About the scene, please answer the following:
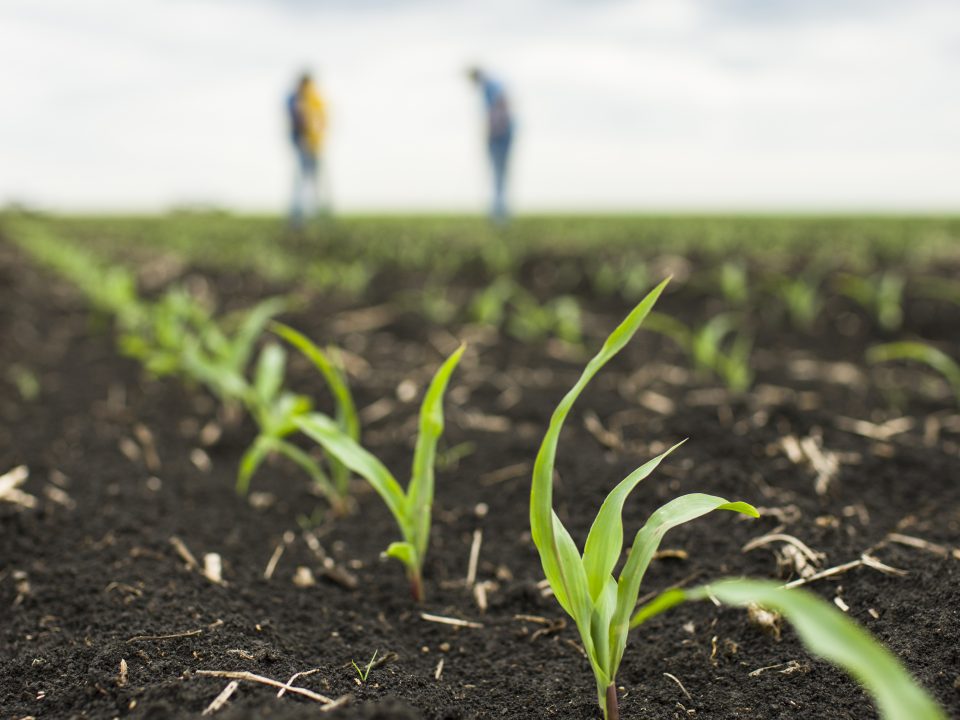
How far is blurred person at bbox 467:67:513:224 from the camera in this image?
1227cm

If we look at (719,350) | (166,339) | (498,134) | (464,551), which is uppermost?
(498,134)

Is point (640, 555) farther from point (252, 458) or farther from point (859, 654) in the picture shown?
point (252, 458)

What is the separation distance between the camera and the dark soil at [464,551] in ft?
4.71

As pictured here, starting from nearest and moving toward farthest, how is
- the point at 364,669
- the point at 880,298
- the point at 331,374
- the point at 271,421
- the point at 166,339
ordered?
1. the point at 364,669
2. the point at 331,374
3. the point at 271,421
4. the point at 166,339
5. the point at 880,298

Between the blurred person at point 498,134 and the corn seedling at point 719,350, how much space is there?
7.65m

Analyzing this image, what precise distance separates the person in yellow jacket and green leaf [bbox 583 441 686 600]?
1171cm

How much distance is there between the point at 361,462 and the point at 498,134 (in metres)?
11.2

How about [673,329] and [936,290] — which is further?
A: [936,290]

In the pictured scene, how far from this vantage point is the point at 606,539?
4.10 ft

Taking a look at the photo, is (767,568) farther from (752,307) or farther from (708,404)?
(752,307)

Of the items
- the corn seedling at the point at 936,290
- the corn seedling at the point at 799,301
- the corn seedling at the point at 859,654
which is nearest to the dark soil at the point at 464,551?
the corn seedling at the point at 859,654

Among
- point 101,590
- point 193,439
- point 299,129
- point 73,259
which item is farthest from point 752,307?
point 299,129

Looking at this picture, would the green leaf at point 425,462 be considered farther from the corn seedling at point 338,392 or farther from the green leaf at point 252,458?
the green leaf at point 252,458

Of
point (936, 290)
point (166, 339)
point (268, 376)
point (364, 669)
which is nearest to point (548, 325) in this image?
point (166, 339)
